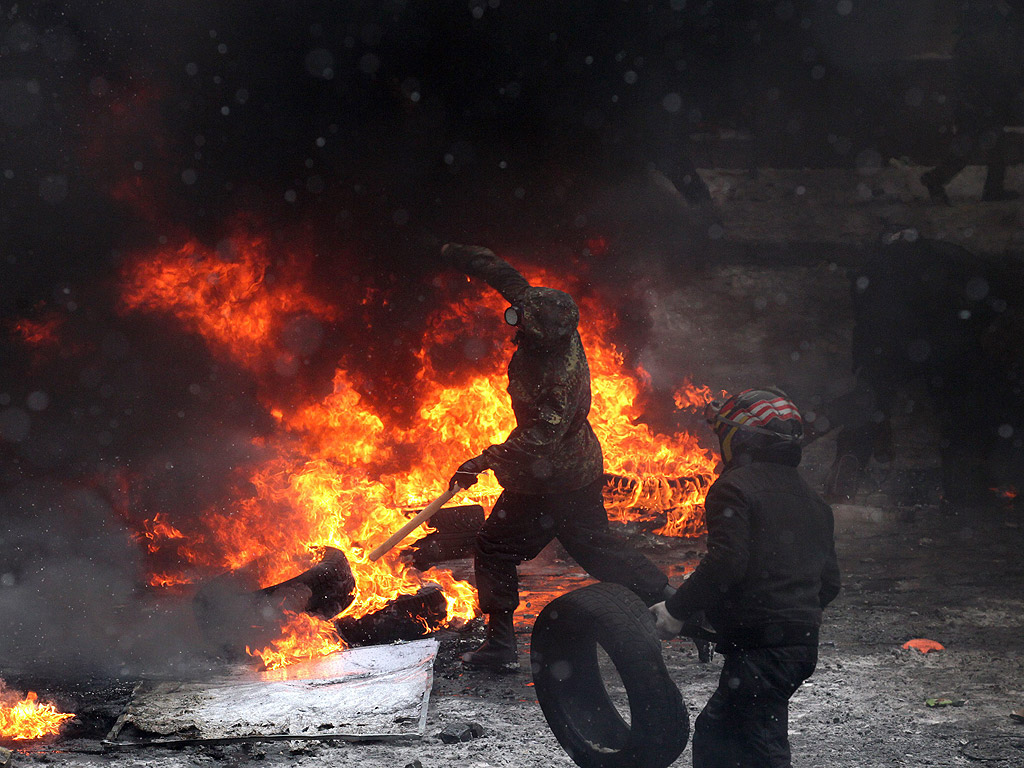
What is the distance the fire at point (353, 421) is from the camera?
289 inches

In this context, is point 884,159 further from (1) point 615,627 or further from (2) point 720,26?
(1) point 615,627

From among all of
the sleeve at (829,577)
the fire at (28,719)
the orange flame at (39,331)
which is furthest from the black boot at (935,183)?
the fire at (28,719)

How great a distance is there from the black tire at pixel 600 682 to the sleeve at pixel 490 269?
9.76 ft

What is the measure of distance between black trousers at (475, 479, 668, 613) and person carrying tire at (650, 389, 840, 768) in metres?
1.88

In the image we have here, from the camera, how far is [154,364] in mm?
8164

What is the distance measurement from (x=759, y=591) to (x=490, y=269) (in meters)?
4.23

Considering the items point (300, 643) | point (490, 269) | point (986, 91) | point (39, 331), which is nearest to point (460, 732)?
point (300, 643)

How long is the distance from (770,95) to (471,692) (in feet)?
26.4

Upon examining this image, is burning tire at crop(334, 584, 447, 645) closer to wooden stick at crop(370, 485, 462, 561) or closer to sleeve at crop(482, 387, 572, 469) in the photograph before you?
wooden stick at crop(370, 485, 462, 561)

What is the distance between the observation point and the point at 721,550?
319cm

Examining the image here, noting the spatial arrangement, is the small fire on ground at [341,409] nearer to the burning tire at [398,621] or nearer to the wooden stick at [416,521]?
the burning tire at [398,621]

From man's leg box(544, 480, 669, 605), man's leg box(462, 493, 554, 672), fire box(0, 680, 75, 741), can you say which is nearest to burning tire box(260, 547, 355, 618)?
man's leg box(462, 493, 554, 672)

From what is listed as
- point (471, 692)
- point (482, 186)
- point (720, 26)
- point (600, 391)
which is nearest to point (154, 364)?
point (482, 186)

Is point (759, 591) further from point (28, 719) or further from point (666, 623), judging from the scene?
point (28, 719)
